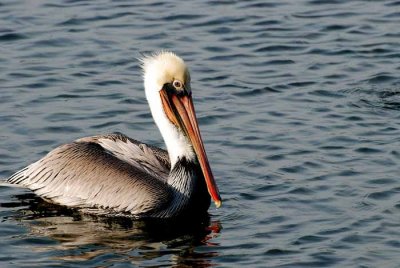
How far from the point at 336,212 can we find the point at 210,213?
961mm

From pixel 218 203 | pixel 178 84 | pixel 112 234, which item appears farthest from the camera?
pixel 178 84

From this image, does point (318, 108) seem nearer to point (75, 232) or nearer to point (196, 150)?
point (196, 150)

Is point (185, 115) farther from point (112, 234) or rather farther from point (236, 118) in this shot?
point (236, 118)

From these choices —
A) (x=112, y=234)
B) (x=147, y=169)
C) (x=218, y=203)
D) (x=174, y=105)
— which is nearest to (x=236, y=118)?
(x=174, y=105)

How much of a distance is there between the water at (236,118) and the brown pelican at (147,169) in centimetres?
17

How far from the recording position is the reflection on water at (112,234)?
8352 mm

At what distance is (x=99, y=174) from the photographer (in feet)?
30.8

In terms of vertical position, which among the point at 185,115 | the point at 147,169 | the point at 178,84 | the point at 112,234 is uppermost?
the point at 178,84

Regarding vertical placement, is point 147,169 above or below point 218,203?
above

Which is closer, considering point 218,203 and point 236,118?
point 218,203

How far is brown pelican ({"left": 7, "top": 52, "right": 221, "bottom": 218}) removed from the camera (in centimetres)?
916

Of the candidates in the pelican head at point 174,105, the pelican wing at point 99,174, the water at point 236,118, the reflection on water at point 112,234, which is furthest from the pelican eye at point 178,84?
the reflection on water at point 112,234

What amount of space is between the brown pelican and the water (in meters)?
0.17

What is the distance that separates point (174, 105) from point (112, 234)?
1191 mm
